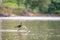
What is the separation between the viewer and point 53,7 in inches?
2046

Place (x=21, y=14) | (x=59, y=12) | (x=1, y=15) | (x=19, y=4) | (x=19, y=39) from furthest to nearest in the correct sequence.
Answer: (x=19, y=4), (x=59, y=12), (x=21, y=14), (x=1, y=15), (x=19, y=39)

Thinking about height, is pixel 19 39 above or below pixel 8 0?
above

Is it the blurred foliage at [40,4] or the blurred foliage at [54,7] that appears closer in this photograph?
the blurred foliage at [54,7]

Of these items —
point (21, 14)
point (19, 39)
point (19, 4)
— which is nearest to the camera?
point (19, 39)

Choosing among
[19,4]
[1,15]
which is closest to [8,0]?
[19,4]

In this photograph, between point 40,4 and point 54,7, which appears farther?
point 40,4

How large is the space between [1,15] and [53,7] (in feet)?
39.0

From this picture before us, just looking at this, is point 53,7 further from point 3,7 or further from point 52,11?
point 3,7

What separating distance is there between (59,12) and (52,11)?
1472mm

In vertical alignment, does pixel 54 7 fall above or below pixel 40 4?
below

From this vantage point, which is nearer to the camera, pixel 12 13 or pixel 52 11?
pixel 12 13

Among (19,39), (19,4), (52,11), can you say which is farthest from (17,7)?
(19,39)

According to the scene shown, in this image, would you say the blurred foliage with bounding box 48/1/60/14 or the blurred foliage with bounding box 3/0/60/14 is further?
the blurred foliage with bounding box 3/0/60/14

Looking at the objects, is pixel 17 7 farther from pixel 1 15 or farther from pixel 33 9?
pixel 1 15
